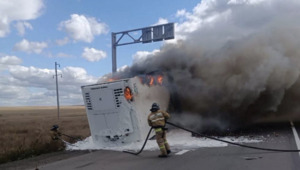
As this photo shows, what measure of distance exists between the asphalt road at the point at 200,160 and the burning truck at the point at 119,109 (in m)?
0.80

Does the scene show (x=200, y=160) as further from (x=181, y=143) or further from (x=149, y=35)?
(x=149, y=35)

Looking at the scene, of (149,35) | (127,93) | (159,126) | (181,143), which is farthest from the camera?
(149,35)

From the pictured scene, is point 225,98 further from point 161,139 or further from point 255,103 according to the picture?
point 161,139

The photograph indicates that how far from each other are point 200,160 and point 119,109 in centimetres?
351

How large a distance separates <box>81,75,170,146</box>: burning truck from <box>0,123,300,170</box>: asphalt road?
31.7 inches

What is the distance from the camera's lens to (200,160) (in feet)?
22.8

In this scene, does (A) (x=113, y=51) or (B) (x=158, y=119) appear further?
(A) (x=113, y=51)

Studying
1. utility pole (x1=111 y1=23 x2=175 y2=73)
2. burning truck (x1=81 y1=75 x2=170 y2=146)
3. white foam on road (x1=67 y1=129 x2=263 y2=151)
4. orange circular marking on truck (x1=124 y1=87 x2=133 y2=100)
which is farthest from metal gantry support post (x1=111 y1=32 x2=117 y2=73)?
orange circular marking on truck (x1=124 y1=87 x2=133 y2=100)

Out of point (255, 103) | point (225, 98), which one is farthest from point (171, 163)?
point (255, 103)

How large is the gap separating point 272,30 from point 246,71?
2005 mm

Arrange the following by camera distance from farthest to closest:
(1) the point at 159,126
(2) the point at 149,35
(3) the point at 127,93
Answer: (2) the point at 149,35 < (3) the point at 127,93 < (1) the point at 159,126

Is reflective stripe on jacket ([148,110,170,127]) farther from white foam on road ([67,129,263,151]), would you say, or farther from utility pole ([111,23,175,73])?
utility pole ([111,23,175,73])

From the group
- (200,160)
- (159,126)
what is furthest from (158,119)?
(200,160)

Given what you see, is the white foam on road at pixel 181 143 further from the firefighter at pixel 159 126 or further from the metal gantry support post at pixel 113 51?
the metal gantry support post at pixel 113 51
